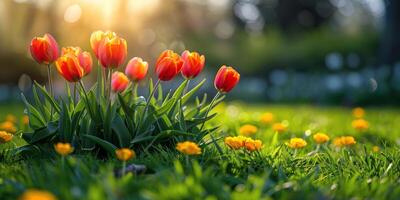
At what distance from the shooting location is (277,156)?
96.0 inches

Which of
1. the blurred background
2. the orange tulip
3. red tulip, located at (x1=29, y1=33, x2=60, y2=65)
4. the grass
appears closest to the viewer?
the grass

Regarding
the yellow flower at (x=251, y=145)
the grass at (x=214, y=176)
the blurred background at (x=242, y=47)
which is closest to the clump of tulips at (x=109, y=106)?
the grass at (x=214, y=176)

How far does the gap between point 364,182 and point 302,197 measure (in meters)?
0.40

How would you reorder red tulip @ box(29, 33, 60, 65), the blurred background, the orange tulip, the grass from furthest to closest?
the blurred background → red tulip @ box(29, 33, 60, 65) → the orange tulip → the grass

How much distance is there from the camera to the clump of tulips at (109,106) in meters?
2.25

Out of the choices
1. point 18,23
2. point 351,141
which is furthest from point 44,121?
point 18,23

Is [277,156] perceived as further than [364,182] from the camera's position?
Yes

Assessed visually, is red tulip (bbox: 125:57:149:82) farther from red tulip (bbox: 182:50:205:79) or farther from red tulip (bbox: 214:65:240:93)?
red tulip (bbox: 214:65:240:93)

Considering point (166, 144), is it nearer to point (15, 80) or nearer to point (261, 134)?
point (261, 134)

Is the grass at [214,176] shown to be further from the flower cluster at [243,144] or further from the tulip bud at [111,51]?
the tulip bud at [111,51]

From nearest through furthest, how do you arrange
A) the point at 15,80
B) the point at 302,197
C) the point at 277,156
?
1. the point at 302,197
2. the point at 277,156
3. the point at 15,80

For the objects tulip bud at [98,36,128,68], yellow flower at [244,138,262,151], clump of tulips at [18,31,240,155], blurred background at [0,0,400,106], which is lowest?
blurred background at [0,0,400,106]

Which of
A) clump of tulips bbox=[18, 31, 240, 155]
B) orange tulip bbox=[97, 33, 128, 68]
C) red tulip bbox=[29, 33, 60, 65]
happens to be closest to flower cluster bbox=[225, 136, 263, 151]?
clump of tulips bbox=[18, 31, 240, 155]

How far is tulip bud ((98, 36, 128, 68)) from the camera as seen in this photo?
2.18 m
